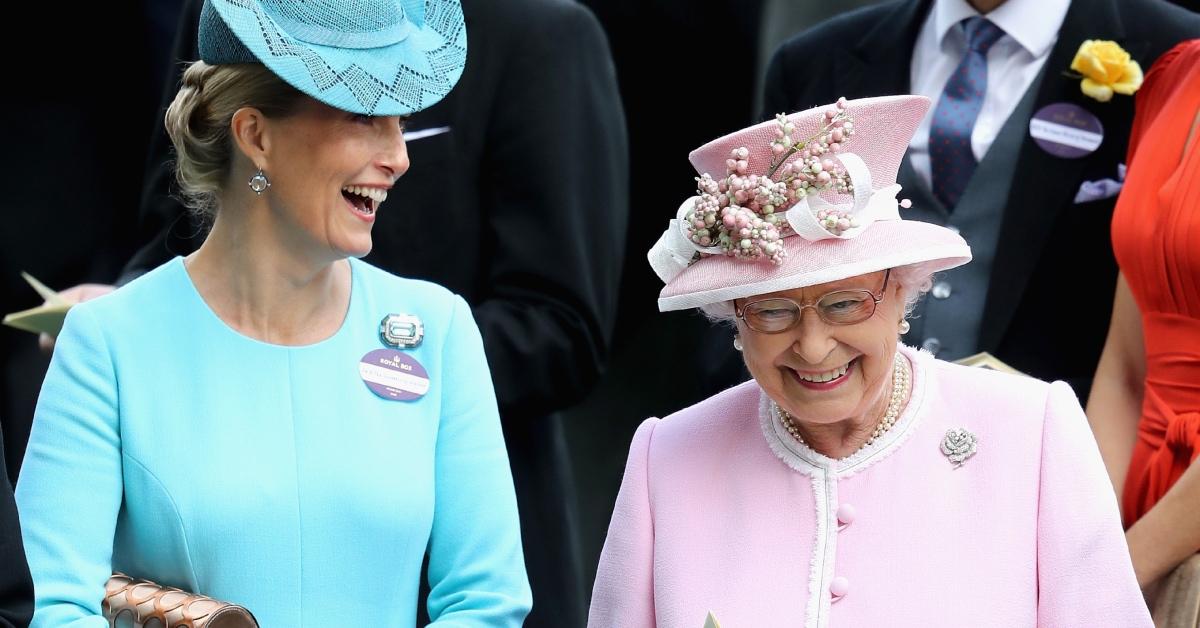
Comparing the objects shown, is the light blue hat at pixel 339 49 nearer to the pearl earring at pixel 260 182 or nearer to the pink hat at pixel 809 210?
the pearl earring at pixel 260 182

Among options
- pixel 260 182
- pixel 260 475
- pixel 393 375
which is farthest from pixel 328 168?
pixel 260 475

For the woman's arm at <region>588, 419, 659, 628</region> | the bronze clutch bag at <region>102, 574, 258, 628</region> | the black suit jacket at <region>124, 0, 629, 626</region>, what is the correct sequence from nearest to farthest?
the bronze clutch bag at <region>102, 574, 258, 628</region>, the woman's arm at <region>588, 419, 659, 628</region>, the black suit jacket at <region>124, 0, 629, 626</region>

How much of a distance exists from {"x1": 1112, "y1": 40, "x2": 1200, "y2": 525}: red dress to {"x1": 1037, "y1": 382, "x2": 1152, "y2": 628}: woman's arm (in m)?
0.64

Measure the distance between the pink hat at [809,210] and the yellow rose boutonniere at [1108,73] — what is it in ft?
3.62

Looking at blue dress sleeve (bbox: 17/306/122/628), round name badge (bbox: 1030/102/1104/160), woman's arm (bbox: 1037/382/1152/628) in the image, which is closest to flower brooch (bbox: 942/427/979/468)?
woman's arm (bbox: 1037/382/1152/628)

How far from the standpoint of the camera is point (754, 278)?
2.83 meters

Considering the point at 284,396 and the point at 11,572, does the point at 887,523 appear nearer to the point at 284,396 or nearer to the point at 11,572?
the point at 284,396

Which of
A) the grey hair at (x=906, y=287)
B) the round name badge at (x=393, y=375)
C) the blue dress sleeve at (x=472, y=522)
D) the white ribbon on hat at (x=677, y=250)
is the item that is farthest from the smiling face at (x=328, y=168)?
the grey hair at (x=906, y=287)

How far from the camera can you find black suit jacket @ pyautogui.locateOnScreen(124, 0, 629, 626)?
379 centimetres

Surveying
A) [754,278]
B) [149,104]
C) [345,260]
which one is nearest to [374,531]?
[345,260]

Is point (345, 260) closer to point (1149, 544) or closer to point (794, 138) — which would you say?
point (794, 138)

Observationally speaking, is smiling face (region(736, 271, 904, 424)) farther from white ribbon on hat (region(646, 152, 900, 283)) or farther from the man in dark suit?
the man in dark suit

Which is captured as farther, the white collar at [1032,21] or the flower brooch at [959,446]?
the white collar at [1032,21]

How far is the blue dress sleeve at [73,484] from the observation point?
284 centimetres
